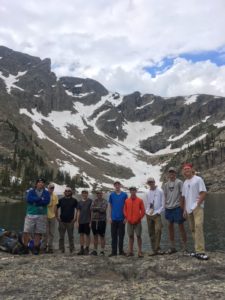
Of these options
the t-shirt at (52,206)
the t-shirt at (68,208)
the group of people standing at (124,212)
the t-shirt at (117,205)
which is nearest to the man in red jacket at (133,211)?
the group of people standing at (124,212)

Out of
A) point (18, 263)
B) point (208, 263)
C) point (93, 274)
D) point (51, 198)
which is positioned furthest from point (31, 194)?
point (208, 263)

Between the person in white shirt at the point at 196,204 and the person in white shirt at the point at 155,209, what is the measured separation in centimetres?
197

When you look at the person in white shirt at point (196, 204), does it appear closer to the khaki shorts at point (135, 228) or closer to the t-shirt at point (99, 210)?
the khaki shorts at point (135, 228)

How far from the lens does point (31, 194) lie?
21828 millimetres

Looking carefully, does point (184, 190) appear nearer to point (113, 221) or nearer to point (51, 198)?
point (113, 221)

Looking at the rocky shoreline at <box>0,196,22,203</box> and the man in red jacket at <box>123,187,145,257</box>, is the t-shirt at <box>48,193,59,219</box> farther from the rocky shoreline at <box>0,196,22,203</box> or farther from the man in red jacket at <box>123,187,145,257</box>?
the rocky shoreline at <box>0,196,22,203</box>

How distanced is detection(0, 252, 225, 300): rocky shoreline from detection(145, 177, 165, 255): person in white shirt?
138 centimetres

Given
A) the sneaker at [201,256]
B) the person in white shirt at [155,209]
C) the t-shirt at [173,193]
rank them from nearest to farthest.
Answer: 1. the sneaker at [201,256]
2. the t-shirt at [173,193]
3. the person in white shirt at [155,209]

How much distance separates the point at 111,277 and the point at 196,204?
5336 mm

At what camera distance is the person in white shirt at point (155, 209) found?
68.1 feet

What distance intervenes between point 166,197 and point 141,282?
238 inches

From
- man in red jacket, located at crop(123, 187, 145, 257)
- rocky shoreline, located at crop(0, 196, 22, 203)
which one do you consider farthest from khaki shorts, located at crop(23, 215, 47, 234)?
rocky shoreline, located at crop(0, 196, 22, 203)

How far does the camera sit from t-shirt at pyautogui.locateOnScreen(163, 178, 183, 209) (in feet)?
65.9

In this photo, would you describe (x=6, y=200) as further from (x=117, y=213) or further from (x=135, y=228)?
(x=135, y=228)
